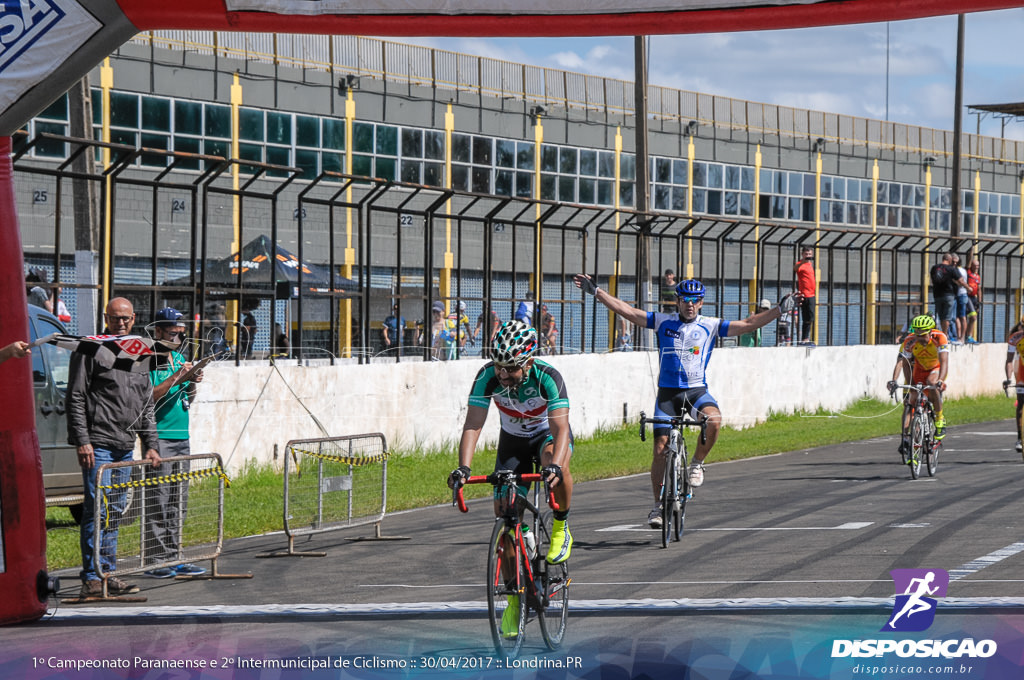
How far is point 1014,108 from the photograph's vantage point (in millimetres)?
69562

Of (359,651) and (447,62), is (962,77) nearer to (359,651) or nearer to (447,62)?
(447,62)

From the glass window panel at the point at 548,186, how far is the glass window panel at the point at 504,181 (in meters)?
1.57

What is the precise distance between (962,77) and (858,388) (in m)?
A: 14.3

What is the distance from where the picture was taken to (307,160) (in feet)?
144

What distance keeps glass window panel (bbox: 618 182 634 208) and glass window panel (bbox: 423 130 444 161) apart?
966cm

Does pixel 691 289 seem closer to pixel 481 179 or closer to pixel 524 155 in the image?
pixel 481 179

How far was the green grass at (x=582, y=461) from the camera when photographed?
13.8 metres

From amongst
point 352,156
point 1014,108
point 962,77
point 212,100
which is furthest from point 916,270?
Answer: point 212,100

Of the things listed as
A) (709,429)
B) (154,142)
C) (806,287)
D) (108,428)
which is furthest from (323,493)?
(154,142)

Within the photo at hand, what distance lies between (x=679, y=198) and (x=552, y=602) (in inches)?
2011

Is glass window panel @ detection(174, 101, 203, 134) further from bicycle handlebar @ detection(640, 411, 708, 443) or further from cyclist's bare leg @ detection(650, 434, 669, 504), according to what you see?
cyclist's bare leg @ detection(650, 434, 669, 504)

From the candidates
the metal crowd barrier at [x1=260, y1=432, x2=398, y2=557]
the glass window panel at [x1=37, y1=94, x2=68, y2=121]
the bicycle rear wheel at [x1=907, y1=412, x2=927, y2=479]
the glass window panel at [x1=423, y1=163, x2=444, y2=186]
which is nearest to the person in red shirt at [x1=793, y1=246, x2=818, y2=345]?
the bicycle rear wheel at [x1=907, y1=412, x2=927, y2=479]

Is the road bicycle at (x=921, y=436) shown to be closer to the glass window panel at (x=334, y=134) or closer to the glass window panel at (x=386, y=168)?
the glass window panel at (x=334, y=134)

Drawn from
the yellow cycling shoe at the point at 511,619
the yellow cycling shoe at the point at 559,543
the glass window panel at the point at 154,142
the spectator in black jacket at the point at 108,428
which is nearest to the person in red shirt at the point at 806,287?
the spectator in black jacket at the point at 108,428
